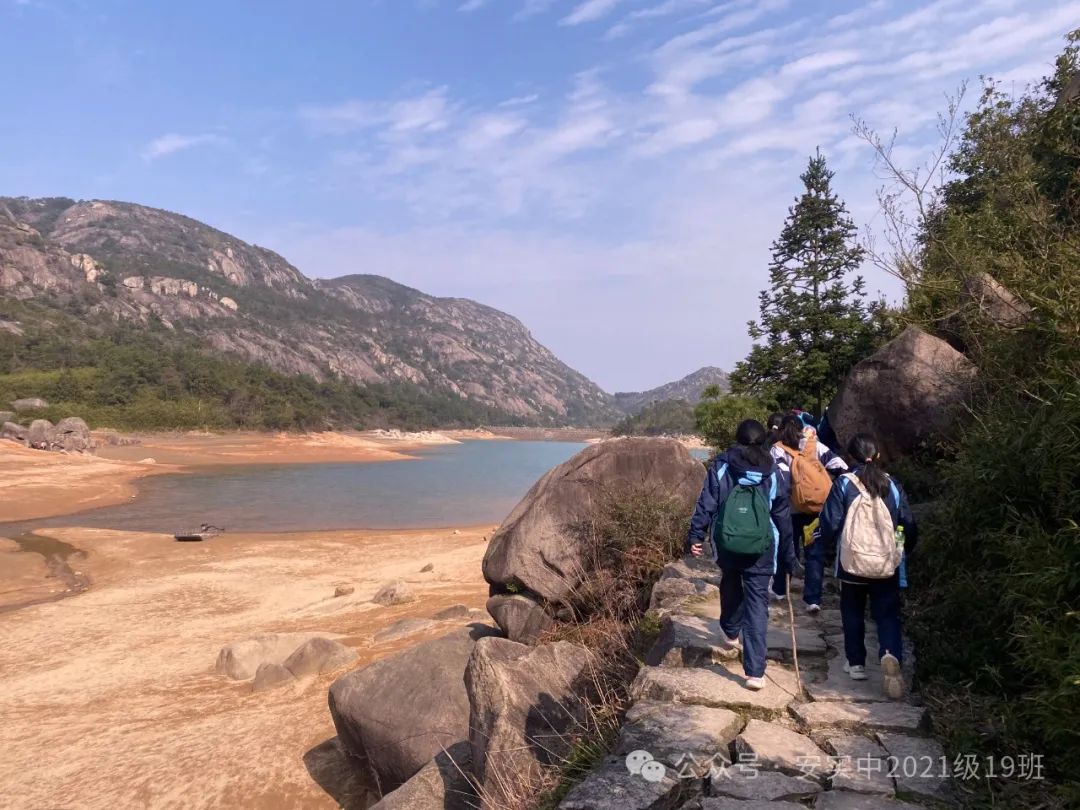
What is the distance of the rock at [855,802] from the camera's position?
2.79 meters

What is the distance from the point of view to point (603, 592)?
7.01m

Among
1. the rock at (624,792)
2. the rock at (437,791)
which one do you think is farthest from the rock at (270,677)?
the rock at (624,792)

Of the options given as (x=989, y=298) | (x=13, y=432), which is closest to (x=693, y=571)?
(x=989, y=298)

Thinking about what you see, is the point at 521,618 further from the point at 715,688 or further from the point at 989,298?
the point at 989,298

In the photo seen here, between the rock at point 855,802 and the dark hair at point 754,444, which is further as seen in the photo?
the dark hair at point 754,444

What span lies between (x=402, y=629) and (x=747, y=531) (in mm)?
7441

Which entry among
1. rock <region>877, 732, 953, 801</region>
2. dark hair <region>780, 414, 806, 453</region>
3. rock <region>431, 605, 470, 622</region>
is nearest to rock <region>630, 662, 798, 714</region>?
rock <region>877, 732, 953, 801</region>

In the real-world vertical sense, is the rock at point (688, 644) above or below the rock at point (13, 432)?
below

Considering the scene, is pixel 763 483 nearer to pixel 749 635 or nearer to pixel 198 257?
pixel 749 635

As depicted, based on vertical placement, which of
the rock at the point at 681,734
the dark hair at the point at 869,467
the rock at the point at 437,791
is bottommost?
the rock at the point at 437,791

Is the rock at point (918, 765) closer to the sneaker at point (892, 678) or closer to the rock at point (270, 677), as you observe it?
the sneaker at point (892, 678)

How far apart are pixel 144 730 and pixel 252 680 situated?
1508 mm

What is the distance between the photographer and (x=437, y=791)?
4891 mm

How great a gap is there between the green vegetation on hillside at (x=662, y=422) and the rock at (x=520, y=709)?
86387 mm
